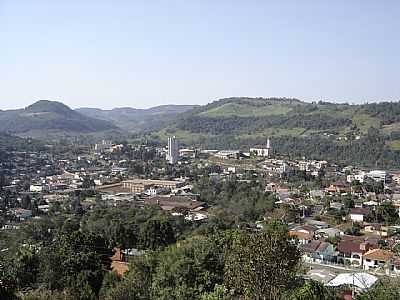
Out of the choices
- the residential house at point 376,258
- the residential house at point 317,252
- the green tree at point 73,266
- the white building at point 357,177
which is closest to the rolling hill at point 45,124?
the white building at point 357,177

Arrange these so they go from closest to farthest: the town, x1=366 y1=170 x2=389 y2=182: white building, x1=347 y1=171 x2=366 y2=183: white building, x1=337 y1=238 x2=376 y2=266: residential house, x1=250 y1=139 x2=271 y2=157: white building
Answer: x1=337 y1=238 x2=376 y2=266: residential house < the town < x1=347 y1=171 x2=366 y2=183: white building < x1=366 y1=170 x2=389 y2=182: white building < x1=250 y1=139 x2=271 y2=157: white building

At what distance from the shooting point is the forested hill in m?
52.1

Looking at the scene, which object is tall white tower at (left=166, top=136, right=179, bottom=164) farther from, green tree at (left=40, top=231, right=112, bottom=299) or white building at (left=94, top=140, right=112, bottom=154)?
green tree at (left=40, top=231, right=112, bottom=299)

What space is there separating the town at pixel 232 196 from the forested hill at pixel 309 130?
473cm

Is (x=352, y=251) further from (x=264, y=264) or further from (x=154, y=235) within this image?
(x=264, y=264)

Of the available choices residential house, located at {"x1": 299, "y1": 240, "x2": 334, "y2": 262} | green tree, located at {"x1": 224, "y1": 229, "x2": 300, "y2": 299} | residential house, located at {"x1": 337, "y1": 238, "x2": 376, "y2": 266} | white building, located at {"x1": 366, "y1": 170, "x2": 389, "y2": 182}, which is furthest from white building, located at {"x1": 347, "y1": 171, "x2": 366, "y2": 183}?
green tree, located at {"x1": 224, "y1": 229, "x2": 300, "y2": 299}

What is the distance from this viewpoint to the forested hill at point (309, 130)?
171 feet

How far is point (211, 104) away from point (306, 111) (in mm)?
34759

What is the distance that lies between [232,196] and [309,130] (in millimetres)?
36704

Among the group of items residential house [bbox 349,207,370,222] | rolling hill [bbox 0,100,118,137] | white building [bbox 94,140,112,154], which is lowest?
residential house [bbox 349,207,370,222]

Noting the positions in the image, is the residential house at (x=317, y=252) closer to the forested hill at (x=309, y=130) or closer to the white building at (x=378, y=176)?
the white building at (x=378, y=176)

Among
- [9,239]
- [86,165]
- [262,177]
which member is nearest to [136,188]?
[262,177]

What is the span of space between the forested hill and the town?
473 centimetres

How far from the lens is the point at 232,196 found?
31438 mm
